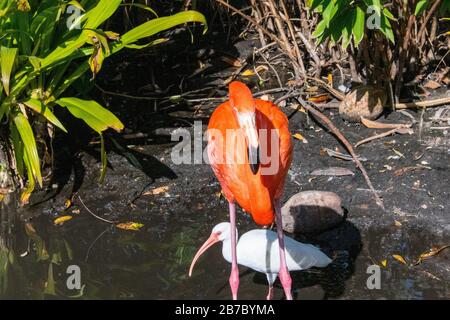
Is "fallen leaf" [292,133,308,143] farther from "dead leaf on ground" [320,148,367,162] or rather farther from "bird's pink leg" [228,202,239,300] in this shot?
"bird's pink leg" [228,202,239,300]

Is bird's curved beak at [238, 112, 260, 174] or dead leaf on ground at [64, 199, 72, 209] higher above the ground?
bird's curved beak at [238, 112, 260, 174]

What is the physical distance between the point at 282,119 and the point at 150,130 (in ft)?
7.23

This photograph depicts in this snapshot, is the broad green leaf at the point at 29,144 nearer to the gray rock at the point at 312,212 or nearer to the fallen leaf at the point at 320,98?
the gray rock at the point at 312,212

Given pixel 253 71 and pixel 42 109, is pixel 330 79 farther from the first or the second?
pixel 42 109

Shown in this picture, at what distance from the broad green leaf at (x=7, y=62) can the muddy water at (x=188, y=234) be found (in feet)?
3.45

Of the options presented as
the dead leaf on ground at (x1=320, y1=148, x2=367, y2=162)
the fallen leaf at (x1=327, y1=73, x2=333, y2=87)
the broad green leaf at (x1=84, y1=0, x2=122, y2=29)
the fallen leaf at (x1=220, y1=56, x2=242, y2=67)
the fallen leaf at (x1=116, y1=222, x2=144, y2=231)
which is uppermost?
the broad green leaf at (x1=84, y1=0, x2=122, y2=29)

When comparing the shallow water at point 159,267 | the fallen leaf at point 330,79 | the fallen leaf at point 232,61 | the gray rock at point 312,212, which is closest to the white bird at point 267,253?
the shallow water at point 159,267

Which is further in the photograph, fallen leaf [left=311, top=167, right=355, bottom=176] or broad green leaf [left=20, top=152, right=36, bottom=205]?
fallen leaf [left=311, top=167, right=355, bottom=176]

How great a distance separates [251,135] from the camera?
169 inches

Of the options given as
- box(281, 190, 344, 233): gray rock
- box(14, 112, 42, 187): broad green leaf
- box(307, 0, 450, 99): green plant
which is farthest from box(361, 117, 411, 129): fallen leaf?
box(14, 112, 42, 187): broad green leaf

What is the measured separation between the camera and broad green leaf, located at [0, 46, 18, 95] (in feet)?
18.2

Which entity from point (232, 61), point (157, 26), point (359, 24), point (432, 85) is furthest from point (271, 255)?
point (232, 61)

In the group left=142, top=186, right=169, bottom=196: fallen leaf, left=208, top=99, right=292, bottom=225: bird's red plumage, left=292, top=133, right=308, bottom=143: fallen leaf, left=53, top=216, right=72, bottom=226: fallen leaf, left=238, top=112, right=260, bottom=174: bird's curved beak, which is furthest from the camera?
left=292, top=133, right=308, bottom=143: fallen leaf

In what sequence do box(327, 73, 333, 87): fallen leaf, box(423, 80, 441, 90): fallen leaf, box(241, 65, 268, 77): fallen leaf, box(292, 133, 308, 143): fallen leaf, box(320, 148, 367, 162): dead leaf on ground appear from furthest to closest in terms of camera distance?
1. box(241, 65, 268, 77): fallen leaf
2. box(327, 73, 333, 87): fallen leaf
3. box(423, 80, 441, 90): fallen leaf
4. box(292, 133, 308, 143): fallen leaf
5. box(320, 148, 367, 162): dead leaf on ground
